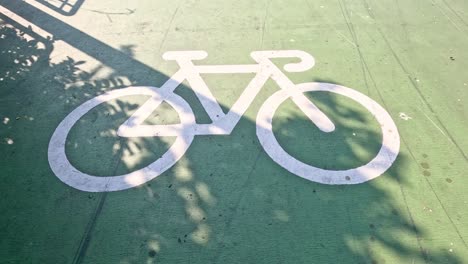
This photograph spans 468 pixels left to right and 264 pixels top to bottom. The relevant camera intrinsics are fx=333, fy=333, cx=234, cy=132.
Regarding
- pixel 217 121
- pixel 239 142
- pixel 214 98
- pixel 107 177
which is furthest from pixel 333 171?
pixel 107 177

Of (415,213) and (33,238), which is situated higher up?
(415,213)

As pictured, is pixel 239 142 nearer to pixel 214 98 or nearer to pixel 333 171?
pixel 214 98

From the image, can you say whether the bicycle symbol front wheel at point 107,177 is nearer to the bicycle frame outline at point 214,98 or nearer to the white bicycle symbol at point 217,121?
the white bicycle symbol at point 217,121

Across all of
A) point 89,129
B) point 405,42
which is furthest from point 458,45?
point 89,129

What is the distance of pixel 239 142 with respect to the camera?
4.42 meters

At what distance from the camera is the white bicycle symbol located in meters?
4.07

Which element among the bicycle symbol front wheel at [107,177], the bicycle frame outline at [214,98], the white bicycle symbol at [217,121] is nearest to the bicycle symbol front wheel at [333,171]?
the white bicycle symbol at [217,121]

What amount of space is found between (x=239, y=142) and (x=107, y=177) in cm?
172

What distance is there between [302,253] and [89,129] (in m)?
3.24

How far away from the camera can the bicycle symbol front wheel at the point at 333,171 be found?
13.2 ft

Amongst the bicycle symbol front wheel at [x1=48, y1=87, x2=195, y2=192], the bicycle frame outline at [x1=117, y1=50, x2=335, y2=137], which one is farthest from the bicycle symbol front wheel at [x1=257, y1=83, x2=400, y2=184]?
the bicycle symbol front wheel at [x1=48, y1=87, x2=195, y2=192]

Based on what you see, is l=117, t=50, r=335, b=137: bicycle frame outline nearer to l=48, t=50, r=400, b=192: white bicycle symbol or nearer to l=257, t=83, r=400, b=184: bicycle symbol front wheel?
l=48, t=50, r=400, b=192: white bicycle symbol

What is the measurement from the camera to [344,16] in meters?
6.57

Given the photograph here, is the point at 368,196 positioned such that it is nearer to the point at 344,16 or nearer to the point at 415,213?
the point at 415,213
